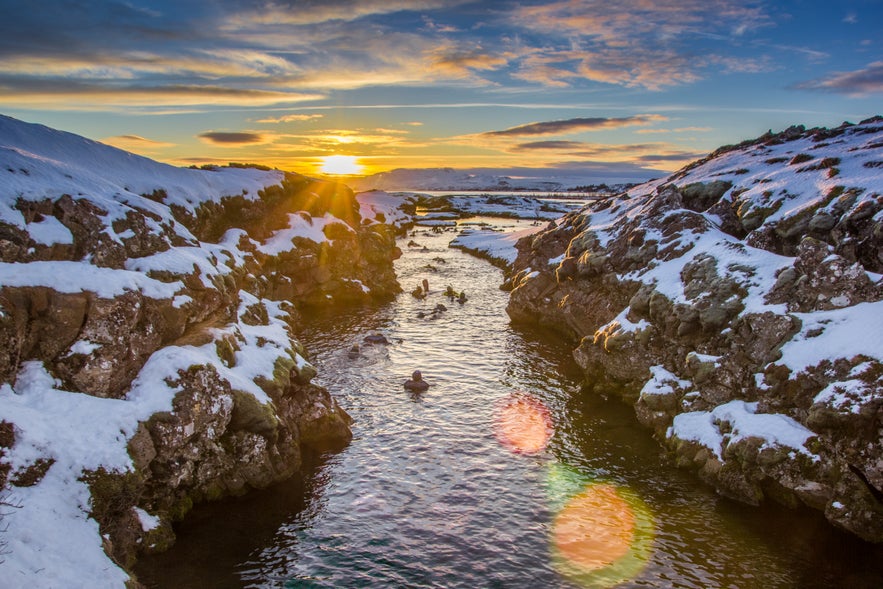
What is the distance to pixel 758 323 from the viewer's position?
34.2 m

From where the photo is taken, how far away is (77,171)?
38.5 metres

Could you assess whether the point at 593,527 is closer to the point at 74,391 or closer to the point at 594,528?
the point at 594,528

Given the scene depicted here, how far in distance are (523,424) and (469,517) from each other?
1183cm

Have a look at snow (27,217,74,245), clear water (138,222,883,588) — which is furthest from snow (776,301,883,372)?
snow (27,217,74,245)

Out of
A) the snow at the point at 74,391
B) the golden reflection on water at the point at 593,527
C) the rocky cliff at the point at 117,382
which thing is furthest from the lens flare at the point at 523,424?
the snow at the point at 74,391

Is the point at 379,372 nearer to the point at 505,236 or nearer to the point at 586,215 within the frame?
the point at 586,215

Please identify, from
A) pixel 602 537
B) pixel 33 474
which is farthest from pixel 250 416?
pixel 602 537

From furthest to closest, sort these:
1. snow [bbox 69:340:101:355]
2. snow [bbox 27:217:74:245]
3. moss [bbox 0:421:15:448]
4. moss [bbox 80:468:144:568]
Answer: snow [bbox 27:217:74:245] → snow [bbox 69:340:101:355] → moss [bbox 80:468:144:568] → moss [bbox 0:421:15:448]

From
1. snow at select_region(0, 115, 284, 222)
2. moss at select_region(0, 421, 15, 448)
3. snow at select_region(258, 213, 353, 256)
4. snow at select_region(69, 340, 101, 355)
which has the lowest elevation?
moss at select_region(0, 421, 15, 448)

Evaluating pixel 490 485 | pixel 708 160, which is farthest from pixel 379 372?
pixel 708 160

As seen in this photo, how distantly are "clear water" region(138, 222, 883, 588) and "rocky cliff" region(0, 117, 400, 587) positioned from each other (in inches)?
108

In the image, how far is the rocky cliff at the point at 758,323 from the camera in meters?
27.1

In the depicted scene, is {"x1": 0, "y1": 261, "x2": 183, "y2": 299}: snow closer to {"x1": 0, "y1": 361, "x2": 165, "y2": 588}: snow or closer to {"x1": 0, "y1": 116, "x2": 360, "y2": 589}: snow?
{"x1": 0, "y1": 116, "x2": 360, "y2": 589}: snow

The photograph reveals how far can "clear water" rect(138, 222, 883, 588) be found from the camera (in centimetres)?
2342
